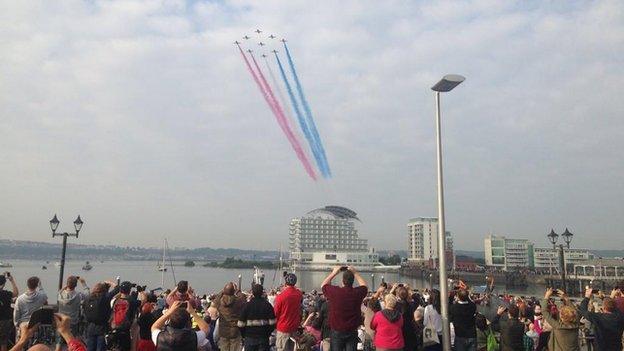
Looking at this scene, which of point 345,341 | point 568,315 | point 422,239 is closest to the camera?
point 345,341

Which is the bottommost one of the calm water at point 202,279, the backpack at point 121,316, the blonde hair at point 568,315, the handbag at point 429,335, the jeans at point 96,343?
the calm water at point 202,279

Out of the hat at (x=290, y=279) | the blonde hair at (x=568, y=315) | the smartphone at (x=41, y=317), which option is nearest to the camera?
the smartphone at (x=41, y=317)

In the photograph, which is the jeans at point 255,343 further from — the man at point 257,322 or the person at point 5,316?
the person at point 5,316

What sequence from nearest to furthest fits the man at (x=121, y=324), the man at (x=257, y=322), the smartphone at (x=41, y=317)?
the smartphone at (x=41, y=317) < the man at (x=257, y=322) < the man at (x=121, y=324)

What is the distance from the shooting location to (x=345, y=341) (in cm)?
687

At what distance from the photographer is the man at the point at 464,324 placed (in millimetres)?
8016

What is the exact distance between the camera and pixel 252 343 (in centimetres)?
695

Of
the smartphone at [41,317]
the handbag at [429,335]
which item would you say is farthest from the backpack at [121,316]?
the handbag at [429,335]

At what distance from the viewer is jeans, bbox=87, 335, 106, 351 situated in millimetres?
8085

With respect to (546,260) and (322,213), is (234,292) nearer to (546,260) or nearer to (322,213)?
(322,213)

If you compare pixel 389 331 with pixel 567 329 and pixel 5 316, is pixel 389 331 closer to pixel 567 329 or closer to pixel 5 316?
pixel 567 329

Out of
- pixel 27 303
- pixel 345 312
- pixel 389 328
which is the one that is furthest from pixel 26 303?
pixel 389 328

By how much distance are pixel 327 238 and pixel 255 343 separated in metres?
141

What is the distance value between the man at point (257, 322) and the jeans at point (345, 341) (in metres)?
0.99
